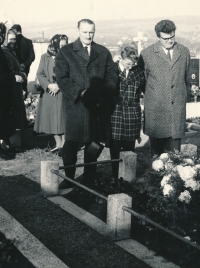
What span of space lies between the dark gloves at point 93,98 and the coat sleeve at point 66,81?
4.3 inches

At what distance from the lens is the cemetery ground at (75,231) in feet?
12.2

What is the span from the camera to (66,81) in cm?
546

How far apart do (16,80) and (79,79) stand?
8.34 feet

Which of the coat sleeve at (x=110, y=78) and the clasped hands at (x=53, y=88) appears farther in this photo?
the clasped hands at (x=53, y=88)

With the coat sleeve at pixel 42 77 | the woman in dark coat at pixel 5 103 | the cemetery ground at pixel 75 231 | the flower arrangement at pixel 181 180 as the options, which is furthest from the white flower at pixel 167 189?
the coat sleeve at pixel 42 77

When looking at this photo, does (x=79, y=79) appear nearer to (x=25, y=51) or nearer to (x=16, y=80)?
(x=16, y=80)

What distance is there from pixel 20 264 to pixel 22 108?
4.92 metres

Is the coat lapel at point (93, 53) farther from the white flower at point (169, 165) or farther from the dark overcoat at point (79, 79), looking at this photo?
the white flower at point (169, 165)

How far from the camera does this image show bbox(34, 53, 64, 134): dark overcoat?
299 inches

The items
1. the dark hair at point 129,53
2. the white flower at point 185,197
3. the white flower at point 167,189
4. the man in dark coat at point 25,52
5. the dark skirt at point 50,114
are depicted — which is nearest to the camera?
the white flower at point 185,197

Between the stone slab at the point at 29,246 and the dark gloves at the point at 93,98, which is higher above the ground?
the dark gloves at the point at 93,98

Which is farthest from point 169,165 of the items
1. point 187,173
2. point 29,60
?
point 29,60

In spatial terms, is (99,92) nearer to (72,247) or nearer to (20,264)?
(72,247)

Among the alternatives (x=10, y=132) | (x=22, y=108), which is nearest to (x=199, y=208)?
(x=10, y=132)
